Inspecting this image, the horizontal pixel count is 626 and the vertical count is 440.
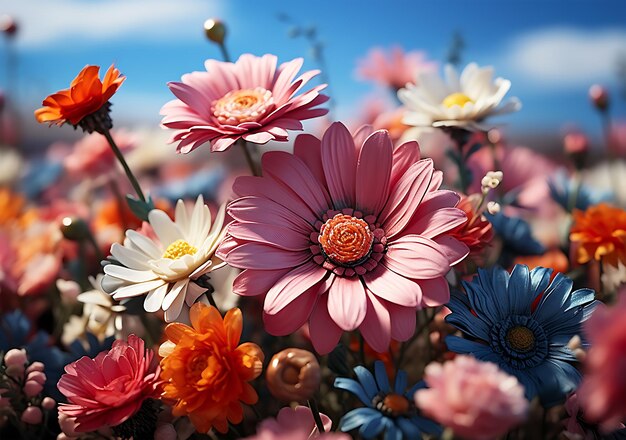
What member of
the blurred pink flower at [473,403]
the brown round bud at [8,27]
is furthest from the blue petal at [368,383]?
the brown round bud at [8,27]

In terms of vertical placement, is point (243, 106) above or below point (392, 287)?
above

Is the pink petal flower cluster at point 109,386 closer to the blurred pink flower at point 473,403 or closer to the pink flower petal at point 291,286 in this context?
the pink flower petal at point 291,286

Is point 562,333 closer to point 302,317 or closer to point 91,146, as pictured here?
point 302,317

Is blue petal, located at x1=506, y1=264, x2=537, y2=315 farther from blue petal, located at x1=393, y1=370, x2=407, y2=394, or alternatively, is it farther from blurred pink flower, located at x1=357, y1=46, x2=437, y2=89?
blurred pink flower, located at x1=357, y1=46, x2=437, y2=89

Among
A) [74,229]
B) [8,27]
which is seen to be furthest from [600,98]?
[8,27]

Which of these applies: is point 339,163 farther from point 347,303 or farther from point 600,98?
point 600,98

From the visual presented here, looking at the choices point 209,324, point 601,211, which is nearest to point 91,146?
point 209,324

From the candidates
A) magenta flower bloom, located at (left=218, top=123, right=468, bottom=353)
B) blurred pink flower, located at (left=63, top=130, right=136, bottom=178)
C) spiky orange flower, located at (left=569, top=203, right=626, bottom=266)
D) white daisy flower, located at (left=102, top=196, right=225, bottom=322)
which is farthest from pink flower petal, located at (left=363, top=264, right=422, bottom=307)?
blurred pink flower, located at (left=63, top=130, right=136, bottom=178)
